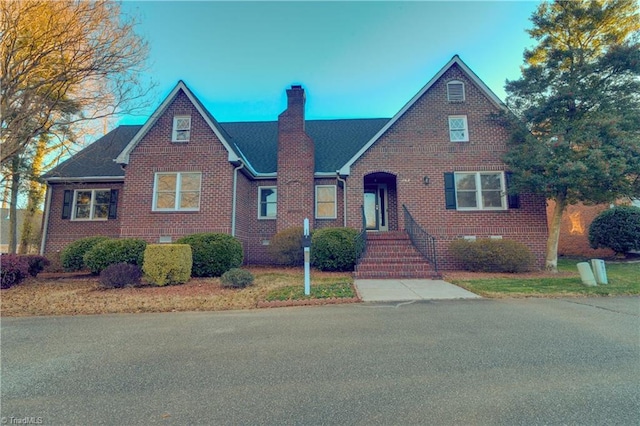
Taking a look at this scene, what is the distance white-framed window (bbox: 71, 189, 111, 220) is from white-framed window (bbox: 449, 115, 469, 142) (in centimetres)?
1612

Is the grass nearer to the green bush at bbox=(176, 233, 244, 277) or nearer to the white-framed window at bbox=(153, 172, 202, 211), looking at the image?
the green bush at bbox=(176, 233, 244, 277)

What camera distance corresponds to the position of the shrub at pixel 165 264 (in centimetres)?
842

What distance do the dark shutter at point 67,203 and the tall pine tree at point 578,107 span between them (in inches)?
764

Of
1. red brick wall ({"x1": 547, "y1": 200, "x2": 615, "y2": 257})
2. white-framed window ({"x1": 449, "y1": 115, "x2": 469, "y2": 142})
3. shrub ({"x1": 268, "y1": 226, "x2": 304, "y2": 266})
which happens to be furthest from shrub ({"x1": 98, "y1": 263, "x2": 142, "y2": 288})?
red brick wall ({"x1": 547, "y1": 200, "x2": 615, "y2": 257})

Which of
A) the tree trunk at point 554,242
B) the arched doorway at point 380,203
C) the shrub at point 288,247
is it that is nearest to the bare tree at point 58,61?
the shrub at point 288,247

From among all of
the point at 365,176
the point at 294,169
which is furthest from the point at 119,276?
the point at 365,176

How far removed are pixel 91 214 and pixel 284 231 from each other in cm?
981

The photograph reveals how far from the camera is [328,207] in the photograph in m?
14.0

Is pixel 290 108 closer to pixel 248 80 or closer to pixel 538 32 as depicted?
pixel 248 80

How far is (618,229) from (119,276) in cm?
1980

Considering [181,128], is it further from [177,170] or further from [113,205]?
[113,205]

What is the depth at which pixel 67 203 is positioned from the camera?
47.2 feet

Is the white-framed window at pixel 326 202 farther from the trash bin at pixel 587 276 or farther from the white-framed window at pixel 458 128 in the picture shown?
the trash bin at pixel 587 276

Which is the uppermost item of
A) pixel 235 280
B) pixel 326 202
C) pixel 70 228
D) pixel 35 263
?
→ pixel 326 202
